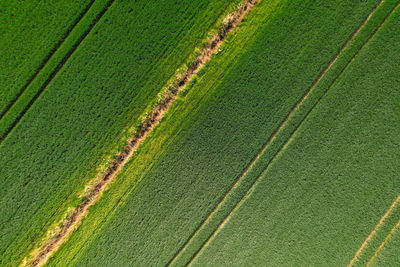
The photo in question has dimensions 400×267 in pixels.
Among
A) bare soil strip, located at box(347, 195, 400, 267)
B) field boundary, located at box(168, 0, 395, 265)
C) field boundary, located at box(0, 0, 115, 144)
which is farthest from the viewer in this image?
bare soil strip, located at box(347, 195, 400, 267)

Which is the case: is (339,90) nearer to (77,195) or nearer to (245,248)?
(245,248)

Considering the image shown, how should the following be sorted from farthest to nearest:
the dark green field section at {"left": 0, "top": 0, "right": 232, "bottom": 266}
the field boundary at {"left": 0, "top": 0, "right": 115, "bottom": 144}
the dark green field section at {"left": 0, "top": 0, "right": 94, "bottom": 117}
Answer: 1. the dark green field section at {"left": 0, "top": 0, "right": 232, "bottom": 266}
2. the field boundary at {"left": 0, "top": 0, "right": 115, "bottom": 144}
3. the dark green field section at {"left": 0, "top": 0, "right": 94, "bottom": 117}

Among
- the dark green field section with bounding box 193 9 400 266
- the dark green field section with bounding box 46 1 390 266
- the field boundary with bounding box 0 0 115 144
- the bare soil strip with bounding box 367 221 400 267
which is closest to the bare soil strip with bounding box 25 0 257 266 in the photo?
the dark green field section with bounding box 46 1 390 266

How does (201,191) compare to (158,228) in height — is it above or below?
above

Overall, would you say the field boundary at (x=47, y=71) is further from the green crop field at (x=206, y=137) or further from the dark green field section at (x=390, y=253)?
the dark green field section at (x=390, y=253)

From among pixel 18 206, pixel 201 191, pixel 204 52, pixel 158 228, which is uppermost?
pixel 204 52

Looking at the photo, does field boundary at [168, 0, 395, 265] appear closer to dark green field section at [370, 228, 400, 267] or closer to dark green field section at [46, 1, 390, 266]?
dark green field section at [46, 1, 390, 266]

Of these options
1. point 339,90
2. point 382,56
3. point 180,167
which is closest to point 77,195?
point 180,167
